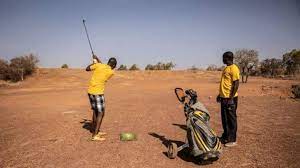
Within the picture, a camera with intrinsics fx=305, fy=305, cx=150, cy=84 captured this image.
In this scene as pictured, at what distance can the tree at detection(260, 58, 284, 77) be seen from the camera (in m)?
53.5

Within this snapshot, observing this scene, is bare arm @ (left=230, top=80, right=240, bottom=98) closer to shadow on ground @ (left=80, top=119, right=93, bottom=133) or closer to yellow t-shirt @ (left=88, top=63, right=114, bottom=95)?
yellow t-shirt @ (left=88, top=63, right=114, bottom=95)

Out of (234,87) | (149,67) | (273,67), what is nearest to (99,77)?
(234,87)

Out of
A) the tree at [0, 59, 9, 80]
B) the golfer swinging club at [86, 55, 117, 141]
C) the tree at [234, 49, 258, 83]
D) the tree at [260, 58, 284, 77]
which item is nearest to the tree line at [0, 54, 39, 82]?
the tree at [0, 59, 9, 80]

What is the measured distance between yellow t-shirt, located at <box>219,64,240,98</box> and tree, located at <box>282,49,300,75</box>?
50.6m

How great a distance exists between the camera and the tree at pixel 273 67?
5353 centimetres

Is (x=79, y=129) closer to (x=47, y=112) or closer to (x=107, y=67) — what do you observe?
(x=107, y=67)

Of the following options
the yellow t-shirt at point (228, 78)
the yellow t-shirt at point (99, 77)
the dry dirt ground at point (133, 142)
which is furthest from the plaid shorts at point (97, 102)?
the yellow t-shirt at point (228, 78)

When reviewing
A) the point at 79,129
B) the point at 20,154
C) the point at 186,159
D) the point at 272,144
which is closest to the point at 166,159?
the point at 186,159

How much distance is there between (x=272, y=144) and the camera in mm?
6945

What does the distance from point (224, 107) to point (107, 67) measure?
289cm

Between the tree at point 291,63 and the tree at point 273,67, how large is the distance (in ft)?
2.85

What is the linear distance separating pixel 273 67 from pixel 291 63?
9.81ft

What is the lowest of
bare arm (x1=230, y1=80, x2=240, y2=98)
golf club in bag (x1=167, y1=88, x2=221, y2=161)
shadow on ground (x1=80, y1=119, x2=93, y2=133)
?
shadow on ground (x1=80, y1=119, x2=93, y2=133)

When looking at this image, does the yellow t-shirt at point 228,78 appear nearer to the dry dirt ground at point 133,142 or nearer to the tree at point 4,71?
the dry dirt ground at point 133,142
